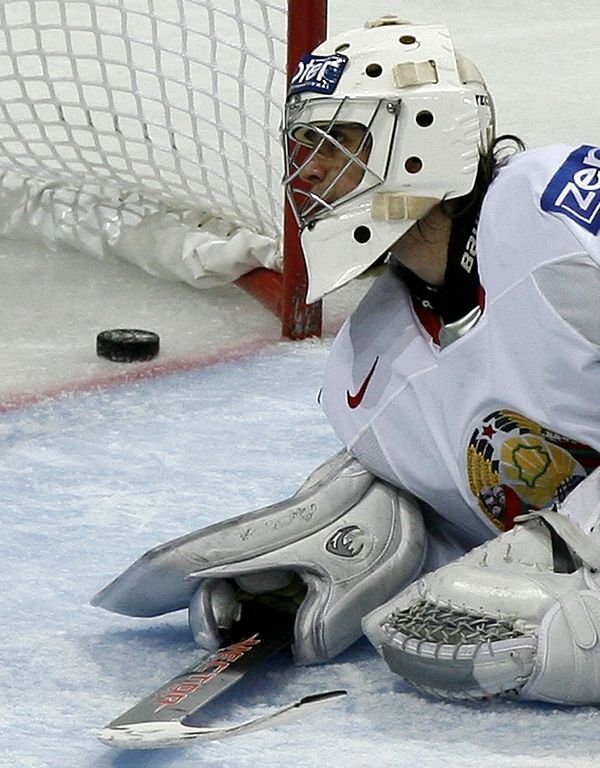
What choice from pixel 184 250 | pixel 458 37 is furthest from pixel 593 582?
pixel 458 37

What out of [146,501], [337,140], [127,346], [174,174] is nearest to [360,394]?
[337,140]

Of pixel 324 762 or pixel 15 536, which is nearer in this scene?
pixel 324 762

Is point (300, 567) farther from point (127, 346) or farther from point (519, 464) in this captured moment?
point (127, 346)

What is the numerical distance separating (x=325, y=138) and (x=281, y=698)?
661mm

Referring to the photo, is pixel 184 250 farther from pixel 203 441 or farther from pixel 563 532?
pixel 563 532

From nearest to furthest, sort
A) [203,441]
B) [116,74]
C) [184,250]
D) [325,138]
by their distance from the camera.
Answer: [325,138], [203,441], [184,250], [116,74]

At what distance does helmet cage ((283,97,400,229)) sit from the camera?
2156 millimetres

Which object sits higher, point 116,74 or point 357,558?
point 357,558

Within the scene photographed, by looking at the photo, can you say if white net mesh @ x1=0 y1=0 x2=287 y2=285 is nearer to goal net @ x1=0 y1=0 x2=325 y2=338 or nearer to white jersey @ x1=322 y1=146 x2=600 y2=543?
goal net @ x1=0 y1=0 x2=325 y2=338

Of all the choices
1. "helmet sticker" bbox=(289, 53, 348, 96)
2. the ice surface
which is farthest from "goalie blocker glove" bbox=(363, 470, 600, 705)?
"helmet sticker" bbox=(289, 53, 348, 96)

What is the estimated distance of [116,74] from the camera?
518 centimetres

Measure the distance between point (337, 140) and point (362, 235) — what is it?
0.39ft

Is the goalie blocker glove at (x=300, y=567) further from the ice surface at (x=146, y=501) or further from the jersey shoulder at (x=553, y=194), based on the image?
the jersey shoulder at (x=553, y=194)

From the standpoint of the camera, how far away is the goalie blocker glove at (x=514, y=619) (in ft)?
6.32
